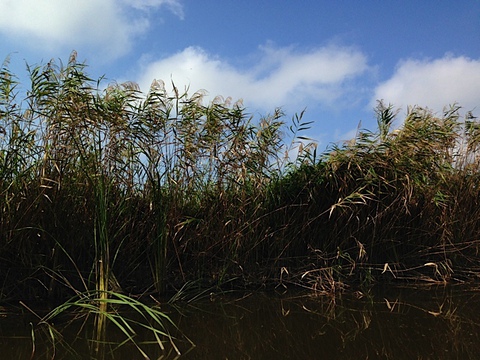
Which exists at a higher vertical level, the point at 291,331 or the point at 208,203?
the point at 208,203

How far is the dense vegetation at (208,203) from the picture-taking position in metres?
2.95

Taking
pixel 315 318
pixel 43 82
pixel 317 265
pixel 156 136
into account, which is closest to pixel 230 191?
pixel 156 136

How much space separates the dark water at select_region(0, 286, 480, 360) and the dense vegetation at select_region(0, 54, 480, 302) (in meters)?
0.39

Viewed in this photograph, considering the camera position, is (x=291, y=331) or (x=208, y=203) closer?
(x=291, y=331)

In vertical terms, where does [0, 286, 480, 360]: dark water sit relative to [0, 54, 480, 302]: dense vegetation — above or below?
below

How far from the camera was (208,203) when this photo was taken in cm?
368

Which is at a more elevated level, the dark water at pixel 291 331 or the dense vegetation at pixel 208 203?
the dense vegetation at pixel 208 203

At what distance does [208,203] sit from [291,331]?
1.47 m

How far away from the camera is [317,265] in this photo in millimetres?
3859

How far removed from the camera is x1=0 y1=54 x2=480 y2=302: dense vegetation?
2953mm

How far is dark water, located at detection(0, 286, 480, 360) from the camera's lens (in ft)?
6.95

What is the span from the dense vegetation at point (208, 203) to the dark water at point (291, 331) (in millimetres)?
387

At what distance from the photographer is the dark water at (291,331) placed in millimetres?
2117

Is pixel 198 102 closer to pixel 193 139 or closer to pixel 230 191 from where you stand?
pixel 193 139
